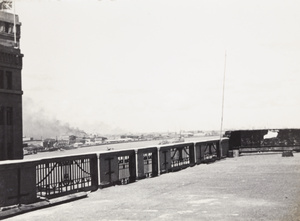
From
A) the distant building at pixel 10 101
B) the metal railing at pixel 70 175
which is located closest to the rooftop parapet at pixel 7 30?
the distant building at pixel 10 101

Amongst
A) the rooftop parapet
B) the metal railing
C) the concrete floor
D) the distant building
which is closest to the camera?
the concrete floor

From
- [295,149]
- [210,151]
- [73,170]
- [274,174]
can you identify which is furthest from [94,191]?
[295,149]

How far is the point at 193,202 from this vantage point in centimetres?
972

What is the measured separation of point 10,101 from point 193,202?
51.2 m

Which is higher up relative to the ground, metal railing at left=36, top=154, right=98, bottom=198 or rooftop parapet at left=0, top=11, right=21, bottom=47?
rooftop parapet at left=0, top=11, right=21, bottom=47

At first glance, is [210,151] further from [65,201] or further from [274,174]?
[65,201]

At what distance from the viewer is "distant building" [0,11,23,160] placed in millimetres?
Answer: 55219

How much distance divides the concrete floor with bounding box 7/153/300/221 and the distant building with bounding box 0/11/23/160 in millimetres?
45473

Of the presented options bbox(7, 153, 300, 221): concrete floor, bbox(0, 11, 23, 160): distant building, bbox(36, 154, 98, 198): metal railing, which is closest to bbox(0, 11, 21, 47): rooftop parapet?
bbox(0, 11, 23, 160): distant building

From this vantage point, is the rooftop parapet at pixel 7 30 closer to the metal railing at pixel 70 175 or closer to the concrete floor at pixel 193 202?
the metal railing at pixel 70 175

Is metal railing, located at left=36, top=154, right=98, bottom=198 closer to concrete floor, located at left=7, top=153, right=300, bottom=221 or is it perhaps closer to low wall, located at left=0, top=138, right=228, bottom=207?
low wall, located at left=0, top=138, right=228, bottom=207

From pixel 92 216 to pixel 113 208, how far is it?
0.97 meters

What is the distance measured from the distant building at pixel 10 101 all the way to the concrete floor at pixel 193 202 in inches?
1790

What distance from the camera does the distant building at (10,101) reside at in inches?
2174
